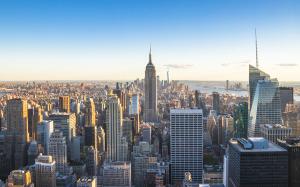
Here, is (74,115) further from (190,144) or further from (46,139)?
(190,144)

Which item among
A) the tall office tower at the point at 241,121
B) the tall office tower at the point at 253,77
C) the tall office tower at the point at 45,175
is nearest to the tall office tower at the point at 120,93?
the tall office tower at the point at 241,121

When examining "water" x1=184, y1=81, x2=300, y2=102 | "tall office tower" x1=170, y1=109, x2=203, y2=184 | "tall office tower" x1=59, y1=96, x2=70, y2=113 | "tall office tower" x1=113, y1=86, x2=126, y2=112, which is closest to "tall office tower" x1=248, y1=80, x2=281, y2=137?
"tall office tower" x1=170, y1=109, x2=203, y2=184

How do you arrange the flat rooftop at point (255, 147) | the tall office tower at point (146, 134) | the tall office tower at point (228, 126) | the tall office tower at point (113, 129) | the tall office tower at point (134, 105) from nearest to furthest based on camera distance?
the flat rooftop at point (255, 147) → the tall office tower at point (113, 129) → the tall office tower at point (228, 126) → the tall office tower at point (146, 134) → the tall office tower at point (134, 105)

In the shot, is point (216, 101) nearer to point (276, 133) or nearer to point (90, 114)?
point (90, 114)

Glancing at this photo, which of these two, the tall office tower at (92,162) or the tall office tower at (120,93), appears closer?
the tall office tower at (92,162)

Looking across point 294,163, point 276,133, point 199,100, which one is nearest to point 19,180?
point 294,163

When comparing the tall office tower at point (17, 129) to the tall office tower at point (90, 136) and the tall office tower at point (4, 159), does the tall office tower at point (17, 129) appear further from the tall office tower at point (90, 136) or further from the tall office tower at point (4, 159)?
the tall office tower at point (90, 136)

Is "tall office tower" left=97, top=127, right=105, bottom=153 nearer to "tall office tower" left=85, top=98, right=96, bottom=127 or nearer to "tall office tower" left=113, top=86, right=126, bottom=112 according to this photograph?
"tall office tower" left=85, top=98, right=96, bottom=127
